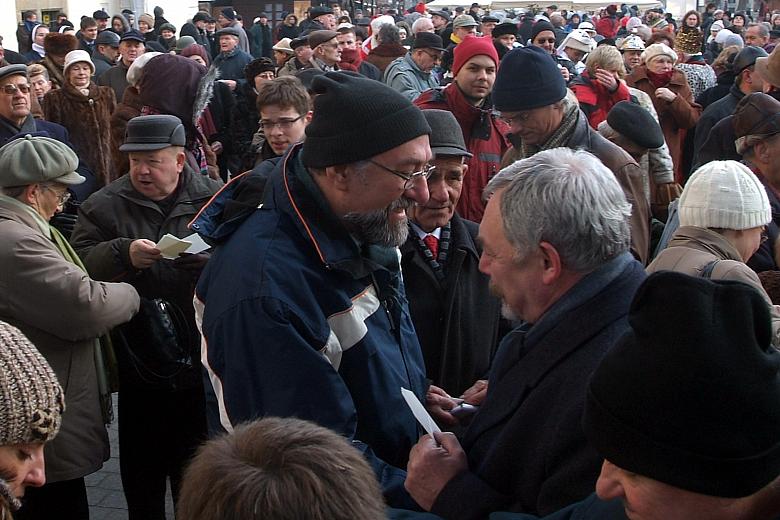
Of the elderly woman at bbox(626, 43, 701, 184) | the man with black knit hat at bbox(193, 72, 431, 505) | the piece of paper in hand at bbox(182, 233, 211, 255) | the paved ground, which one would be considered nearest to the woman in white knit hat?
the man with black knit hat at bbox(193, 72, 431, 505)

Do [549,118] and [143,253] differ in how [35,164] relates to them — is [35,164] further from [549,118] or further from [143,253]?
[549,118]

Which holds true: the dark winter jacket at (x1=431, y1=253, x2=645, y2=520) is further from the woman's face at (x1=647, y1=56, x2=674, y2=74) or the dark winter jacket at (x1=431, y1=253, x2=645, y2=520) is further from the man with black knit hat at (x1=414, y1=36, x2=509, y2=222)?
the woman's face at (x1=647, y1=56, x2=674, y2=74)

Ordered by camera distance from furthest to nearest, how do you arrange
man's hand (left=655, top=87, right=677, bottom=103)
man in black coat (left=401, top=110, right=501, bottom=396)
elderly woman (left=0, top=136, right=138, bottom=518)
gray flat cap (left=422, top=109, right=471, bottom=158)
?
man's hand (left=655, top=87, right=677, bottom=103)
gray flat cap (left=422, top=109, right=471, bottom=158)
man in black coat (left=401, top=110, right=501, bottom=396)
elderly woman (left=0, top=136, right=138, bottom=518)

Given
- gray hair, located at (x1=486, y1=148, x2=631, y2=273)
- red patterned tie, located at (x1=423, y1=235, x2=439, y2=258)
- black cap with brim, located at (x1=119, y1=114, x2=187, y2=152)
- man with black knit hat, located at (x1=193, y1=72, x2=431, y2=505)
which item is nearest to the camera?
gray hair, located at (x1=486, y1=148, x2=631, y2=273)

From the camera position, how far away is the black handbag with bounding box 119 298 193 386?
3.62 m

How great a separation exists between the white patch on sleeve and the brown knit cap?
0.68 metres

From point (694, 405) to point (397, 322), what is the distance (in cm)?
136

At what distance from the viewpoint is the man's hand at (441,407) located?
106 inches

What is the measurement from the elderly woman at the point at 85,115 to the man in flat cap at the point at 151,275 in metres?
2.56

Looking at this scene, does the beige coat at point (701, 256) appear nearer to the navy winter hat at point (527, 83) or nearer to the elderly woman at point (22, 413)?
the navy winter hat at point (527, 83)

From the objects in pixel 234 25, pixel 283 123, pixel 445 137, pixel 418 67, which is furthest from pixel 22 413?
pixel 234 25

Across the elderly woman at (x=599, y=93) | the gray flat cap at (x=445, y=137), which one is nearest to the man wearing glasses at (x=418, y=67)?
the elderly woman at (x=599, y=93)

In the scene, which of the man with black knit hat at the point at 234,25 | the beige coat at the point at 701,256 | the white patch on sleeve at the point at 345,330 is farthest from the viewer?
the man with black knit hat at the point at 234,25

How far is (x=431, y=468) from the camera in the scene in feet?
7.16
